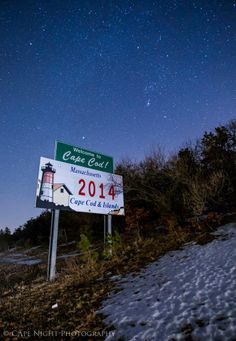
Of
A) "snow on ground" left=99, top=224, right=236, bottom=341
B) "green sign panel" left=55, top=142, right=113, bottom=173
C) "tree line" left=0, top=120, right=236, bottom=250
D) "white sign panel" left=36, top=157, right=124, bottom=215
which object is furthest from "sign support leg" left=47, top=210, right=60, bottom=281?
"tree line" left=0, top=120, right=236, bottom=250

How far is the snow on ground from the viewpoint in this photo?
330 cm

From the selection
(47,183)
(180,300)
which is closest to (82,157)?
(47,183)

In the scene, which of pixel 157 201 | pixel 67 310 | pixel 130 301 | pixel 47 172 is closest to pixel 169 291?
pixel 130 301

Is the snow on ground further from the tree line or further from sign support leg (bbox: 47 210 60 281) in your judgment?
the tree line

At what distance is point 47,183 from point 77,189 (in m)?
1.27

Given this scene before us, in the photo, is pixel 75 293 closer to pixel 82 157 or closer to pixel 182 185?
pixel 82 157

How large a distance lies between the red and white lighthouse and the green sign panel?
629 mm

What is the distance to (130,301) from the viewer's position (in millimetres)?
4723

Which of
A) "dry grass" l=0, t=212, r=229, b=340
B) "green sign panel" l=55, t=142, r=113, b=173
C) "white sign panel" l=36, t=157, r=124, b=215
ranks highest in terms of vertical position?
"green sign panel" l=55, t=142, r=113, b=173

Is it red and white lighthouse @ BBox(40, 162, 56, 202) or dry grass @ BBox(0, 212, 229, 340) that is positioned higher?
red and white lighthouse @ BBox(40, 162, 56, 202)

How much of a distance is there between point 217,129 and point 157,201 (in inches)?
242

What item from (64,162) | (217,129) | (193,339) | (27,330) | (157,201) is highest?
(217,129)

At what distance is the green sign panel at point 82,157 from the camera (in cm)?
905

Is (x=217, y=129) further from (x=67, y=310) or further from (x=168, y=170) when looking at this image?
(x=67, y=310)
